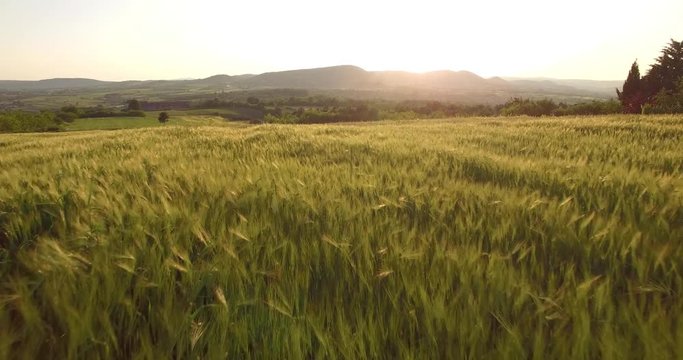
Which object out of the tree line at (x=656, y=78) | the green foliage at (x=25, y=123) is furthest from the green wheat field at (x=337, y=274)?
the green foliage at (x=25, y=123)

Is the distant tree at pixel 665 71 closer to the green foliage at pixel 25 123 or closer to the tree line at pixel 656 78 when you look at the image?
the tree line at pixel 656 78

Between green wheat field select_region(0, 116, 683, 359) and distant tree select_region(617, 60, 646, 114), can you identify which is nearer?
green wheat field select_region(0, 116, 683, 359)

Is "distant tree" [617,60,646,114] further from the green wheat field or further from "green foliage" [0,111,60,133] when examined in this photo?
"green foliage" [0,111,60,133]

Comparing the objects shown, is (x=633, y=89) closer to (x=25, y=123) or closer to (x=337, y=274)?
(x=337, y=274)

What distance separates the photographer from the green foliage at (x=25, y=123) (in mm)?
79688

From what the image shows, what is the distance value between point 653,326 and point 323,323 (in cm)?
88

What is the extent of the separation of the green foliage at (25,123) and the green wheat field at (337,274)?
101746 mm

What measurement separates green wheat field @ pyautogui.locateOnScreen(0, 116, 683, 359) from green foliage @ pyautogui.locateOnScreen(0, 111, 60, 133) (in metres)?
102

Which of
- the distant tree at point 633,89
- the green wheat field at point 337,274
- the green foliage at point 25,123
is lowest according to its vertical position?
the green foliage at point 25,123

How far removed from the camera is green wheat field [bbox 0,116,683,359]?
3.04 feet

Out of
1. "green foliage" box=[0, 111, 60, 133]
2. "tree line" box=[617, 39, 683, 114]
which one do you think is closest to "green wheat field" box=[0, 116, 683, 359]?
"tree line" box=[617, 39, 683, 114]

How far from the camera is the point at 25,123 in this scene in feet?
277

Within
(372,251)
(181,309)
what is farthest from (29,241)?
(372,251)

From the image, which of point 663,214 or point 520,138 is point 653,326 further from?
point 520,138
